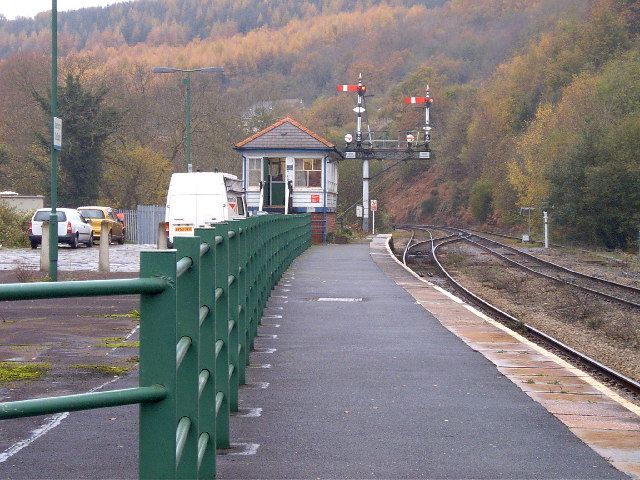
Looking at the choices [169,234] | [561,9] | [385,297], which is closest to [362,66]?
[561,9]

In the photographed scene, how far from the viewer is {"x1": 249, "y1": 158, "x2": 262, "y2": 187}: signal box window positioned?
155 feet

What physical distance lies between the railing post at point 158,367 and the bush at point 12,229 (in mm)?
37889

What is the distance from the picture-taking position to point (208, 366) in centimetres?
515

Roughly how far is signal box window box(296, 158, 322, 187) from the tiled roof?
661 millimetres

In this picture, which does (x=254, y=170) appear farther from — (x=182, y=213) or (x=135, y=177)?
(x=182, y=213)

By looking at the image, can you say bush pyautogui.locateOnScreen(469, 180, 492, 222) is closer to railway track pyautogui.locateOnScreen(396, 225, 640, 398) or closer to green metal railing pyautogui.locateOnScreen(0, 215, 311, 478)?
railway track pyautogui.locateOnScreen(396, 225, 640, 398)

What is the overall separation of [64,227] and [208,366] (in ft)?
105

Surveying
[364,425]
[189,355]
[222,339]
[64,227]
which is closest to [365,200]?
[64,227]

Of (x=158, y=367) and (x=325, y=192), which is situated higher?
(x=325, y=192)

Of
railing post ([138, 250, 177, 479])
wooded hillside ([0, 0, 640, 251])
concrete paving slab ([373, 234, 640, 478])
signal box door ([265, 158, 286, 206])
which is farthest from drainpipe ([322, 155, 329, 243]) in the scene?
railing post ([138, 250, 177, 479])

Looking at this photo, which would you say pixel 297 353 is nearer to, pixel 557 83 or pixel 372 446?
pixel 372 446

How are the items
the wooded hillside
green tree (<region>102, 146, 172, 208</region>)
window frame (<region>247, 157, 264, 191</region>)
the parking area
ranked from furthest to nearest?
green tree (<region>102, 146, 172, 208</region>)
the wooded hillside
window frame (<region>247, 157, 264, 191</region>)
the parking area

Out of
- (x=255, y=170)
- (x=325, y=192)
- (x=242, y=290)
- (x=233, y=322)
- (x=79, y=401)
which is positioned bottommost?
(x=233, y=322)

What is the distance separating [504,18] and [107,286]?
136179 mm
